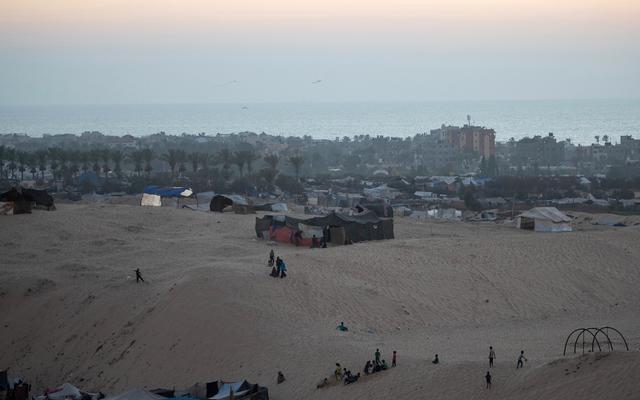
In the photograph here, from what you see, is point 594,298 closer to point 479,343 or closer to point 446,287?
point 446,287

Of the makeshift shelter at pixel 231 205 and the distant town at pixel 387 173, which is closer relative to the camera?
the makeshift shelter at pixel 231 205

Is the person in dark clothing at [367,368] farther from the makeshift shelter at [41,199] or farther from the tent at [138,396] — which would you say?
the makeshift shelter at [41,199]

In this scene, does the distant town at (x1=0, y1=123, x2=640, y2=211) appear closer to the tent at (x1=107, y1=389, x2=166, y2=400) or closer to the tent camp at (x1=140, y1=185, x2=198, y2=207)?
the tent camp at (x1=140, y1=185, x2=198, y2=207)

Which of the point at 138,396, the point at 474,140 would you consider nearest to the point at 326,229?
the point at 138,396

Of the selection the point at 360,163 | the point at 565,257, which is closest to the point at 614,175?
the point at 360,163

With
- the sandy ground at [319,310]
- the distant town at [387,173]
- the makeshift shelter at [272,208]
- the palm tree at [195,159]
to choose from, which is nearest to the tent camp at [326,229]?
the sandy ground at [319,310]

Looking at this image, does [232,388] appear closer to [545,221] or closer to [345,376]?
[345,376]
